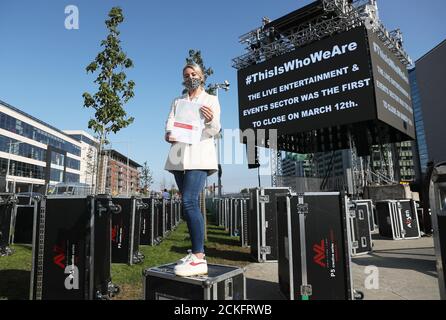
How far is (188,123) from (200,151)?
0.31 meters

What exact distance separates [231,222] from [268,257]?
13.8 feet

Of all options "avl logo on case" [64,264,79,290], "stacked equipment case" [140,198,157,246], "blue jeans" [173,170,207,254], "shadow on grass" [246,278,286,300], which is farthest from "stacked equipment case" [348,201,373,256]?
"avl logo on case" [64,264,79,290]

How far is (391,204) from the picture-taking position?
973cm

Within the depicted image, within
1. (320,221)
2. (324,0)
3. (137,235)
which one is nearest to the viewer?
(320,221)

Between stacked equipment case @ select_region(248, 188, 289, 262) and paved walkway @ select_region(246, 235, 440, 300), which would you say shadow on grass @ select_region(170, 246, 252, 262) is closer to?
stacked equipment case @ select_region(248, 188, 289, 262)

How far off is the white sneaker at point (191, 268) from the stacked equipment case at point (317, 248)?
135 centimetres

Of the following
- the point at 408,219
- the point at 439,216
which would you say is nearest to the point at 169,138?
the point at 439,216

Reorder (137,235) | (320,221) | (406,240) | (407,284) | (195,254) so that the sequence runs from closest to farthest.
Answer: (195,254) < (320,221) < (407,284) < (137,235) < (406,240)

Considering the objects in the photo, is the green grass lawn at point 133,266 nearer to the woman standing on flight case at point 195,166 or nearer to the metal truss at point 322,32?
the woman standing on flight case at point 195,166

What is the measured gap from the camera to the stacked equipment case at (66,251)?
3.18 m

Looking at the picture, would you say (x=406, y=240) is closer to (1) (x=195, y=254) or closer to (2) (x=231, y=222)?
(2) (x=231, y=222)

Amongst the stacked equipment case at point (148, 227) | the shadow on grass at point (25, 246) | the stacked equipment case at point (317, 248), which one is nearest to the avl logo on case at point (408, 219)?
the stacked equipment case at point (317, 248)

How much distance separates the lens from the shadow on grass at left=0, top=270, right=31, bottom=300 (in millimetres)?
3483
